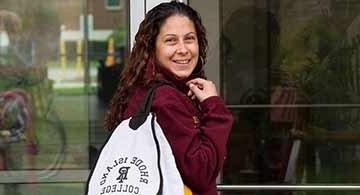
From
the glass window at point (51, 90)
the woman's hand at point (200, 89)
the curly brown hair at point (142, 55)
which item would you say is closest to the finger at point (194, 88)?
the woman's hand at point (200, 89)

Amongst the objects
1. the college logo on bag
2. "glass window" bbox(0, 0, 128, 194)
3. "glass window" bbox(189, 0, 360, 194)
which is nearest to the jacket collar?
the college logo on bag

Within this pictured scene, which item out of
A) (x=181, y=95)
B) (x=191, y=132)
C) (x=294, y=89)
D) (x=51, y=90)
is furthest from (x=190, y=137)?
(x=51, y=90)

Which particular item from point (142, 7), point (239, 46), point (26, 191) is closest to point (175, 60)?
point (142, 7)

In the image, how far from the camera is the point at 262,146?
14.6ft

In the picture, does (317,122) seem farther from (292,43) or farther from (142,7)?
(142,7)

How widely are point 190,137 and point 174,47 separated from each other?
29 centimetres

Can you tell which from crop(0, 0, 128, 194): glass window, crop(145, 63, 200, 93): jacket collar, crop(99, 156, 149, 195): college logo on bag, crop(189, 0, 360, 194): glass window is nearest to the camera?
crop(99, 156, 149, 195): college logo on bag

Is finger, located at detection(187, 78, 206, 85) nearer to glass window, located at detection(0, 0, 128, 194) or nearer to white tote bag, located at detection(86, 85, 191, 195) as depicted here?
white tote bag, located at detection(86, 85, 191, 195)

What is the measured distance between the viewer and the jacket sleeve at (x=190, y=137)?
2.22m

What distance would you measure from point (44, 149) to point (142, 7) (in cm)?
154

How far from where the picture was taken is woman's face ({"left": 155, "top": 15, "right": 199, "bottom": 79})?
236 cm

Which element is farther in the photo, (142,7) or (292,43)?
(292,43)

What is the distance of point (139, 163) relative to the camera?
2182mm

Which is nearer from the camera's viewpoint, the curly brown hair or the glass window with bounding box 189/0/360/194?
the curly brown hair
